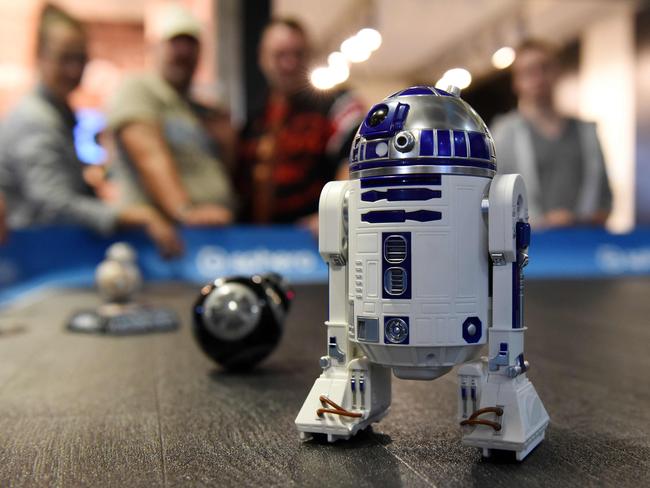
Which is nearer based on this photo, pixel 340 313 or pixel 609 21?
pixel 340 313

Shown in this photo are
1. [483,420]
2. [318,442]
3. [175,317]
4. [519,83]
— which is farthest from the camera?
[519,83]

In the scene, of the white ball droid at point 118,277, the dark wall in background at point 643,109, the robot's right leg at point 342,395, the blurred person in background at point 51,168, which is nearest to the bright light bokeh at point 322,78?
the blurred person in background at point 51,168

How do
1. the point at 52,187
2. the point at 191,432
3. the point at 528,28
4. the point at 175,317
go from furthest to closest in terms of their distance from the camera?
the point at 528,28
the point at 52,187
the point at 175,317
the point at 191,432

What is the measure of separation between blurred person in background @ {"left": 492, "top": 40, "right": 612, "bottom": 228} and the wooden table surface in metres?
5.24

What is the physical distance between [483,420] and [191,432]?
2.43ft

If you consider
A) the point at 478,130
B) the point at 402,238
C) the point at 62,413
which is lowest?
the point at 62,413

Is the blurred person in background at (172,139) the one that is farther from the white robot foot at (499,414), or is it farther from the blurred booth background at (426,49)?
the white robot foot at (499,414)

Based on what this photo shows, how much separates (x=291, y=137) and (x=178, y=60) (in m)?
1.57

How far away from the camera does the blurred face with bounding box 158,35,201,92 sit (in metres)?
8.12

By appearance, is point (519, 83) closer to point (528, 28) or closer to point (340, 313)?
point (528, 28)

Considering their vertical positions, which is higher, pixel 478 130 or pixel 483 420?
pixel 478 130

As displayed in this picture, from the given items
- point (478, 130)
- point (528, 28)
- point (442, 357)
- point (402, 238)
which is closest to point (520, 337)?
point (442, 357)

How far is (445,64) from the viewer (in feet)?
36.0

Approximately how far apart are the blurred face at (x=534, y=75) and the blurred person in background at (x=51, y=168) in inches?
187
